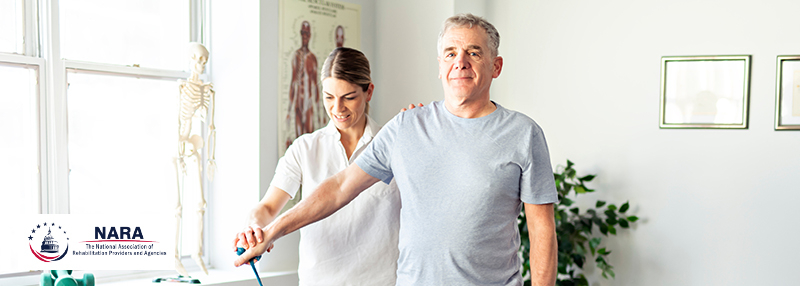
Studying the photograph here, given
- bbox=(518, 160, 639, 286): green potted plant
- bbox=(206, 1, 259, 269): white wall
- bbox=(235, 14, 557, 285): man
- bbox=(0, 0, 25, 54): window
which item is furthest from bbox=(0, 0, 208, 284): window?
bbox=(518, 160, 639, 286): green potted plant

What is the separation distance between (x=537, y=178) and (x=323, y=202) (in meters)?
0.58

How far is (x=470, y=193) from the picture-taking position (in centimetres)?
141

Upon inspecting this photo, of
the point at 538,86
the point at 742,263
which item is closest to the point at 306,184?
the point at 538,86

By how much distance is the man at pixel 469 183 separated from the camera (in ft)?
4.59

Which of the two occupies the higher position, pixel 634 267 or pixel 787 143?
pixel 787 143

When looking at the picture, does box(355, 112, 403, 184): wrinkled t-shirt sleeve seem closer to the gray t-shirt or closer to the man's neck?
the gray t-shirt

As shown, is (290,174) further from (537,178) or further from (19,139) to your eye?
(19,139)

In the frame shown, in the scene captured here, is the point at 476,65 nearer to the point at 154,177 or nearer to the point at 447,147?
the point at 447,147

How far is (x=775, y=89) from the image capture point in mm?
2820

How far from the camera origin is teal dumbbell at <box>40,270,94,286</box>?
2006mm

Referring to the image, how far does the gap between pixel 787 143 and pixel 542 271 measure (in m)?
2.08

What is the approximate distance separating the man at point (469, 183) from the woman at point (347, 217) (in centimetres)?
37

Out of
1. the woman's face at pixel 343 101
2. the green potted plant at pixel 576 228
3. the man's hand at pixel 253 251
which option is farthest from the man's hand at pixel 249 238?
the green potted plant at pixel 576 228

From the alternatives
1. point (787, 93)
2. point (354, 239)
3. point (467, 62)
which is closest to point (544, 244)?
point (467, 62)
